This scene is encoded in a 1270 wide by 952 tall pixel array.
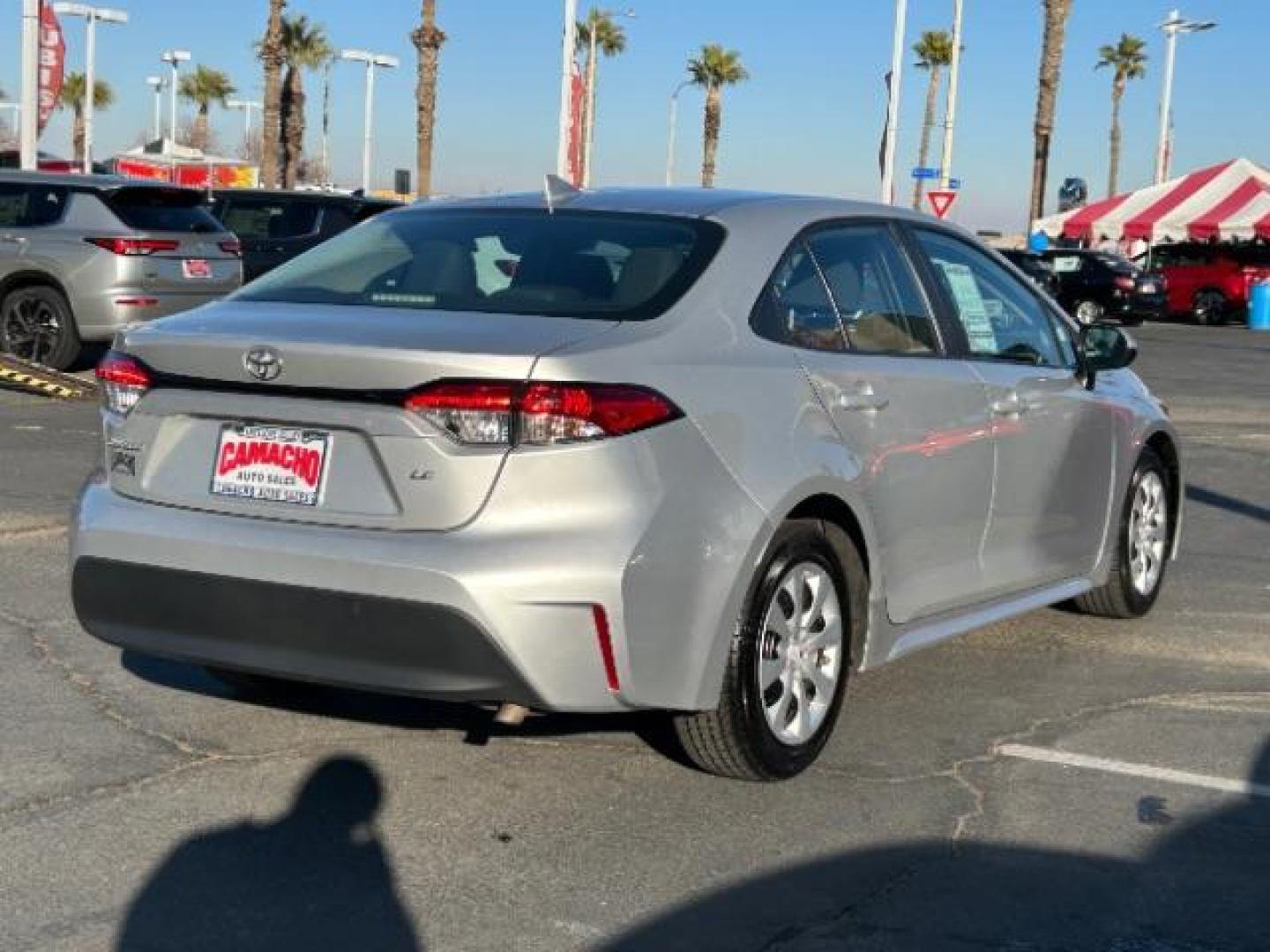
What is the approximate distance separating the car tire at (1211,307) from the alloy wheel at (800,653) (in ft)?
110

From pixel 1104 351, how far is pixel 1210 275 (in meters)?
31.9

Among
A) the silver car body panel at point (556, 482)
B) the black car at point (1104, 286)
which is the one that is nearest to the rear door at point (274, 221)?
the silver car body panel at point (556, 482)

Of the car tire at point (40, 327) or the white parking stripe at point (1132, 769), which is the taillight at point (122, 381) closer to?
the white parking stripe at point (1132, 769)

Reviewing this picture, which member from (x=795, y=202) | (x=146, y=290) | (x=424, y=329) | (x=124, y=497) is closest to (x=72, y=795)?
(x=124, y=497)

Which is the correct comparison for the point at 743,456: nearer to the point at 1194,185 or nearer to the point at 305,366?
the point at 305,366

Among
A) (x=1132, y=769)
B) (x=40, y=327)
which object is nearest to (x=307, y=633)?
(x=1132, y=769)

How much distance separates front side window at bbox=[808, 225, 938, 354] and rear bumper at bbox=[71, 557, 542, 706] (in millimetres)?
1640

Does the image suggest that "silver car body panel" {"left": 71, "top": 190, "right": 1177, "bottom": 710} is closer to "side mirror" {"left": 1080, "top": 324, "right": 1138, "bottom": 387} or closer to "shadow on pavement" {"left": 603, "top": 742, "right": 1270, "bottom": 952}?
"shadow on pavement" {"left": 603, "top": 742, "right": 1270, "bottom": 952}

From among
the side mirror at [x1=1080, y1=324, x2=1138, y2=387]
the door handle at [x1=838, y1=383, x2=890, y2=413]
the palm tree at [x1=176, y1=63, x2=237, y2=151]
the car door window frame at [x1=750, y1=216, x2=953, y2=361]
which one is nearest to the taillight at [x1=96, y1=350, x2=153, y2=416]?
the car door window frame at [x1=750, y1=216, x2=953, y2=361]

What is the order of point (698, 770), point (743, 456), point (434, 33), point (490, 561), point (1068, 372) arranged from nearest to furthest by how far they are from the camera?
point (490, 561), point (743, 456), point (698, 770), point (1068, 372), point (434, 33)

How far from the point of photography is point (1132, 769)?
510cm

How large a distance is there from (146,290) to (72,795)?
11157 mm

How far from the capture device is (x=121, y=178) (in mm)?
15609

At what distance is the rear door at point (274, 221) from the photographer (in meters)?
20.1
